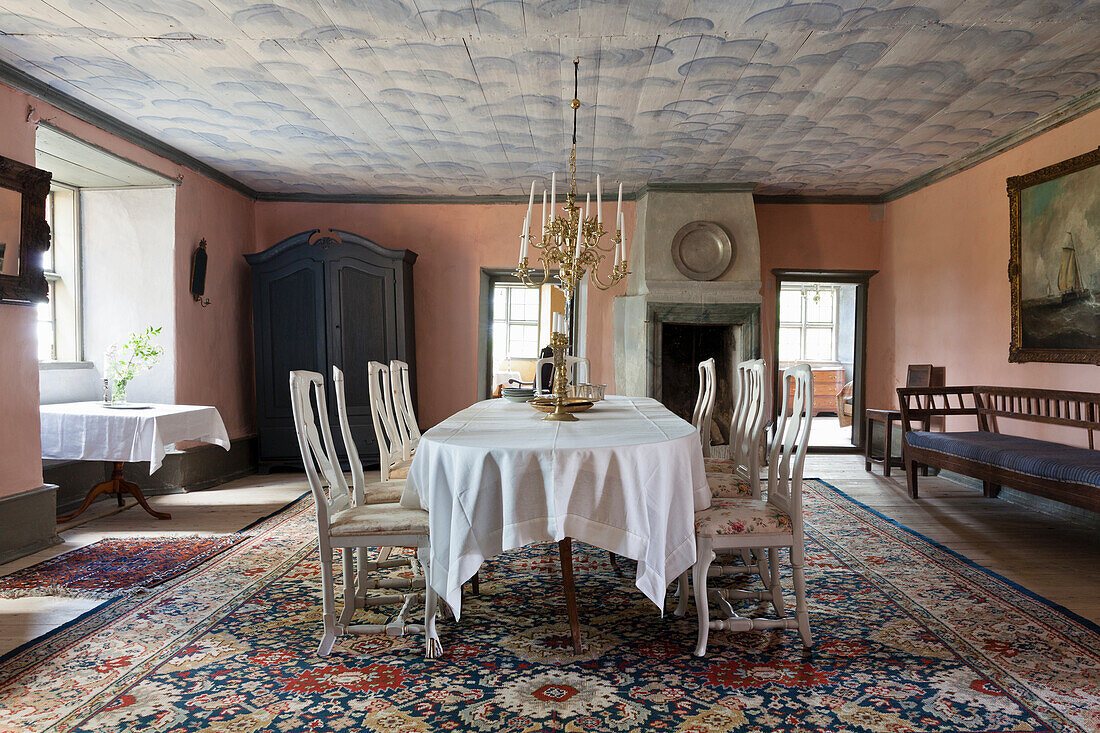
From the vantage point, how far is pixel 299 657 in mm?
2664

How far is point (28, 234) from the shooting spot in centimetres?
416

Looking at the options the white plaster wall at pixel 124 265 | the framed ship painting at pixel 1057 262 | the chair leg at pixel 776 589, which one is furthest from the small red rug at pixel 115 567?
the framed ship painting at pixel 1057 262

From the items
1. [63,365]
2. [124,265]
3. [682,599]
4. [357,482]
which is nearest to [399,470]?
[357,482]

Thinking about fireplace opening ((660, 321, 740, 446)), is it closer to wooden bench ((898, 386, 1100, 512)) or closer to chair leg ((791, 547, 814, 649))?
wooden bench ((898, 386, 1100, 512))

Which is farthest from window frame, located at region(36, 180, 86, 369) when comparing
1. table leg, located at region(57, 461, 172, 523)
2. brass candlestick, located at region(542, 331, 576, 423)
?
brass candlestick, located at region(542, 331, 576, 423)

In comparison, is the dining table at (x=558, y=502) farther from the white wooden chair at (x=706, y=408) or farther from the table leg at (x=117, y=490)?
the table leg at (x=117, y=490)

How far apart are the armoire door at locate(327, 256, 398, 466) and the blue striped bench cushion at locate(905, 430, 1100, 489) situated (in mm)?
4604

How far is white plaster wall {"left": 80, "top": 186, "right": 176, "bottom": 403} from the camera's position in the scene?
580cm

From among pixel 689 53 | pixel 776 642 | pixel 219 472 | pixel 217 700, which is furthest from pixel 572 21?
pixel 219 472

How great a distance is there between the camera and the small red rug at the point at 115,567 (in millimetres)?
3391

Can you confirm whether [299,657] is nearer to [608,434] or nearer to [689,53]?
[608,434]

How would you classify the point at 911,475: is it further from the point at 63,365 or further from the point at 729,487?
the point at 63,365

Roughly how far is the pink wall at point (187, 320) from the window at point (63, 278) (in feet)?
2.47

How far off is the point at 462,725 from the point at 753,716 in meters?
0.89
